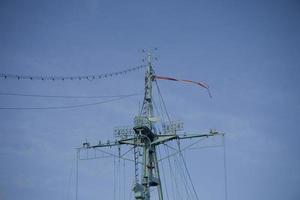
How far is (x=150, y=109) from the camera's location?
36.5 meters

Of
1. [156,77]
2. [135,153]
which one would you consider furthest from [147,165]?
[156,77]

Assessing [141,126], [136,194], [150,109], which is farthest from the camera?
[150,109]

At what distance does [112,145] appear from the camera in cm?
3609

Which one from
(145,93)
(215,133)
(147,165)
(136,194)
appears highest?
(145,93)

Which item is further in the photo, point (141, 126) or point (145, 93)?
point (145, 93)

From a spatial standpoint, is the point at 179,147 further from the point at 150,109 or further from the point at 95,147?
the point at 95,147

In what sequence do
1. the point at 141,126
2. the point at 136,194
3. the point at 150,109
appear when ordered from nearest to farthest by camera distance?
1. the point at 136,194
2. the point at 141,126
3. the point at 150,109

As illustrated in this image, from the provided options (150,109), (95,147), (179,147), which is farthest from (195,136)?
(95,147)

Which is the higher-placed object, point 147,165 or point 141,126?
point 141,126

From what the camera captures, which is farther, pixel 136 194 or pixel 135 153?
pixel 135 153

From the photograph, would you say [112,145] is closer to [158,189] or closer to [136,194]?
[158,189]

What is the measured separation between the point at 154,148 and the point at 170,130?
5.59 ft

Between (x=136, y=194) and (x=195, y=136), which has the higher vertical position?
(x=195, y=136)

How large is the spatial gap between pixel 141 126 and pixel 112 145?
3336 millimetres
